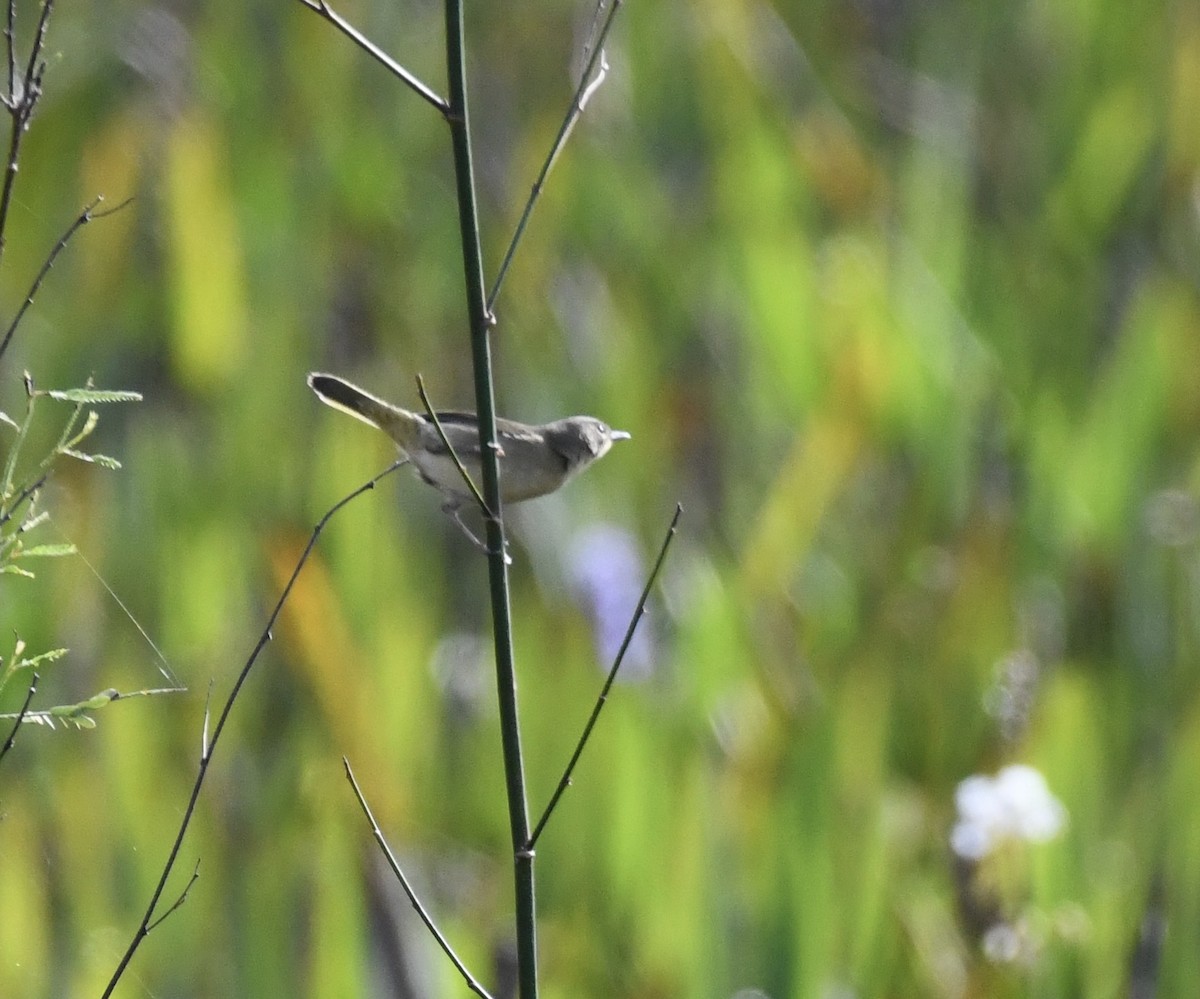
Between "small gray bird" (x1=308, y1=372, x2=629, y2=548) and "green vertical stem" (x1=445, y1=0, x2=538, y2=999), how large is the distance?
1.45ft

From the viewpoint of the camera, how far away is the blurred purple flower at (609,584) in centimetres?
233

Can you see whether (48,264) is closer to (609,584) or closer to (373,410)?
(373,410)

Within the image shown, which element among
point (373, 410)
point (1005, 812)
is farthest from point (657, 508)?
point (373, 410)

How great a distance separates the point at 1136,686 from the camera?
2.46 m

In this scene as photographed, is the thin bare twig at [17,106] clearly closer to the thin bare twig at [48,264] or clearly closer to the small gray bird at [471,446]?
the thin bare twig at [48,264]

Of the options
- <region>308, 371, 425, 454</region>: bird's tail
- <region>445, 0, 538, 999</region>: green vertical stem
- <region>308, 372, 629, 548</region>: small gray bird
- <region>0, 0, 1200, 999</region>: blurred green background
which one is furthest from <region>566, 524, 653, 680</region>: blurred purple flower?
<region>445, 0, 538, 999</region>: green vertical stem

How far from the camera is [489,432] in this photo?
927 mm

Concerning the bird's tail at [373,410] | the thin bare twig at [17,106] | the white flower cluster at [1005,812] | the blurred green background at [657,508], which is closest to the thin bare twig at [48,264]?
the thin bare twig at [17,106]

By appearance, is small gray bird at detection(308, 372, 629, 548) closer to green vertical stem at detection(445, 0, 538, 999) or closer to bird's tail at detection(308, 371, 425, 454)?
bird's tail at detection(308, 371, 425, 454)

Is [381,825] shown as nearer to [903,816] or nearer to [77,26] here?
[903,816]

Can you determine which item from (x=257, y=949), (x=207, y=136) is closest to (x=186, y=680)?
(x=257, y=949)

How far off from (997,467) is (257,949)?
151 cm

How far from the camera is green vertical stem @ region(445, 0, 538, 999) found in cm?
89

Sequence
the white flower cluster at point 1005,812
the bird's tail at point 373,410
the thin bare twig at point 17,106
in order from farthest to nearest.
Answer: the white flower cluster at point 1005,812 < the bird's tail at point 373,410 < the thin bare twig at point 17,106
